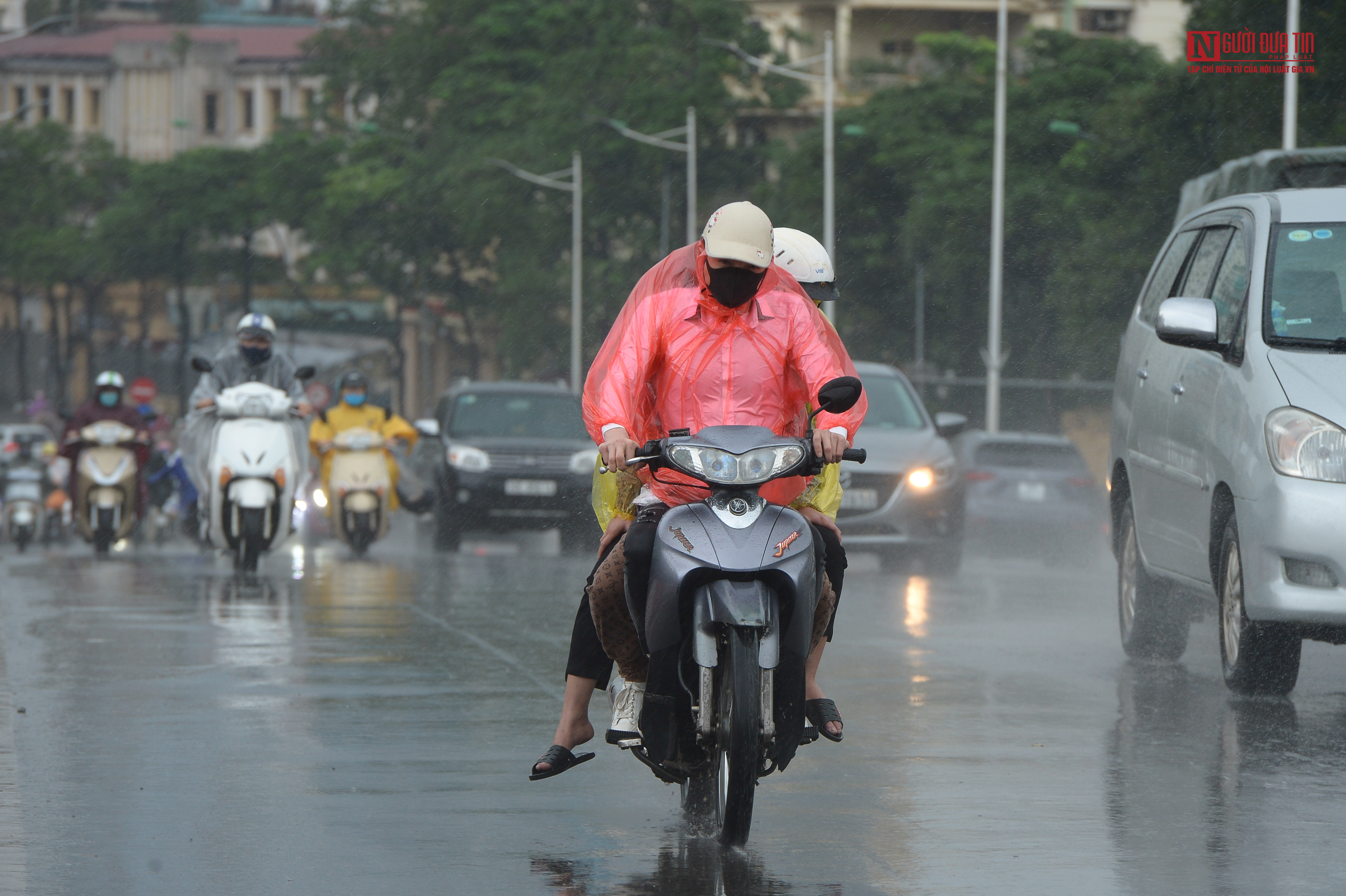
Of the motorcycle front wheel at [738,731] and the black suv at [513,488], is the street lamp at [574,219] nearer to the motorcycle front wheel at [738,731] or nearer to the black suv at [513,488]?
the black suv at [513,488]

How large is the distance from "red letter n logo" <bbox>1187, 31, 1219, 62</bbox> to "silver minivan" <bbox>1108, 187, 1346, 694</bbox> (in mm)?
22941

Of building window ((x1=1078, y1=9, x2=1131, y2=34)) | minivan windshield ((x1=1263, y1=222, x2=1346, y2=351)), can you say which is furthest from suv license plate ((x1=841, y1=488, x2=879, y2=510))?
building window ((x1=1078, y1=9, x2=1131, y2=34))

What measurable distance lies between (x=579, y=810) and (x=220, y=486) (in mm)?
9783

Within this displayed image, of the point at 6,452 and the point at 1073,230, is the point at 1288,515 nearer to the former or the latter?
the point at 6,452

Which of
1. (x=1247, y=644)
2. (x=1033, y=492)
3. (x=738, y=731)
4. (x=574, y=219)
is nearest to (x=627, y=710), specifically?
(x=738, y=731)

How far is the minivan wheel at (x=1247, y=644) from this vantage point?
9094mm

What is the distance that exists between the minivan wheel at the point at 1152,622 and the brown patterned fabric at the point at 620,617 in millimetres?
4486

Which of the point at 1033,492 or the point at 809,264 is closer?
the point at 809,264

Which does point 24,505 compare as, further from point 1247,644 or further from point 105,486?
point 1247,644

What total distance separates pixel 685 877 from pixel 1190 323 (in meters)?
4.22

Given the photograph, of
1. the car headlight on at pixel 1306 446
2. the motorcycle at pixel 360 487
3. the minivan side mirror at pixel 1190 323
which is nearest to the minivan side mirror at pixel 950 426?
the motorcycle at pixel 360 487

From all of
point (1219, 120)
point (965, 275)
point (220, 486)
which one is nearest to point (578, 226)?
point (965, 275)

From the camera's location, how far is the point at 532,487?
2241 cm

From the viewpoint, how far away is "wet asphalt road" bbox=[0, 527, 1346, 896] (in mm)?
5855
